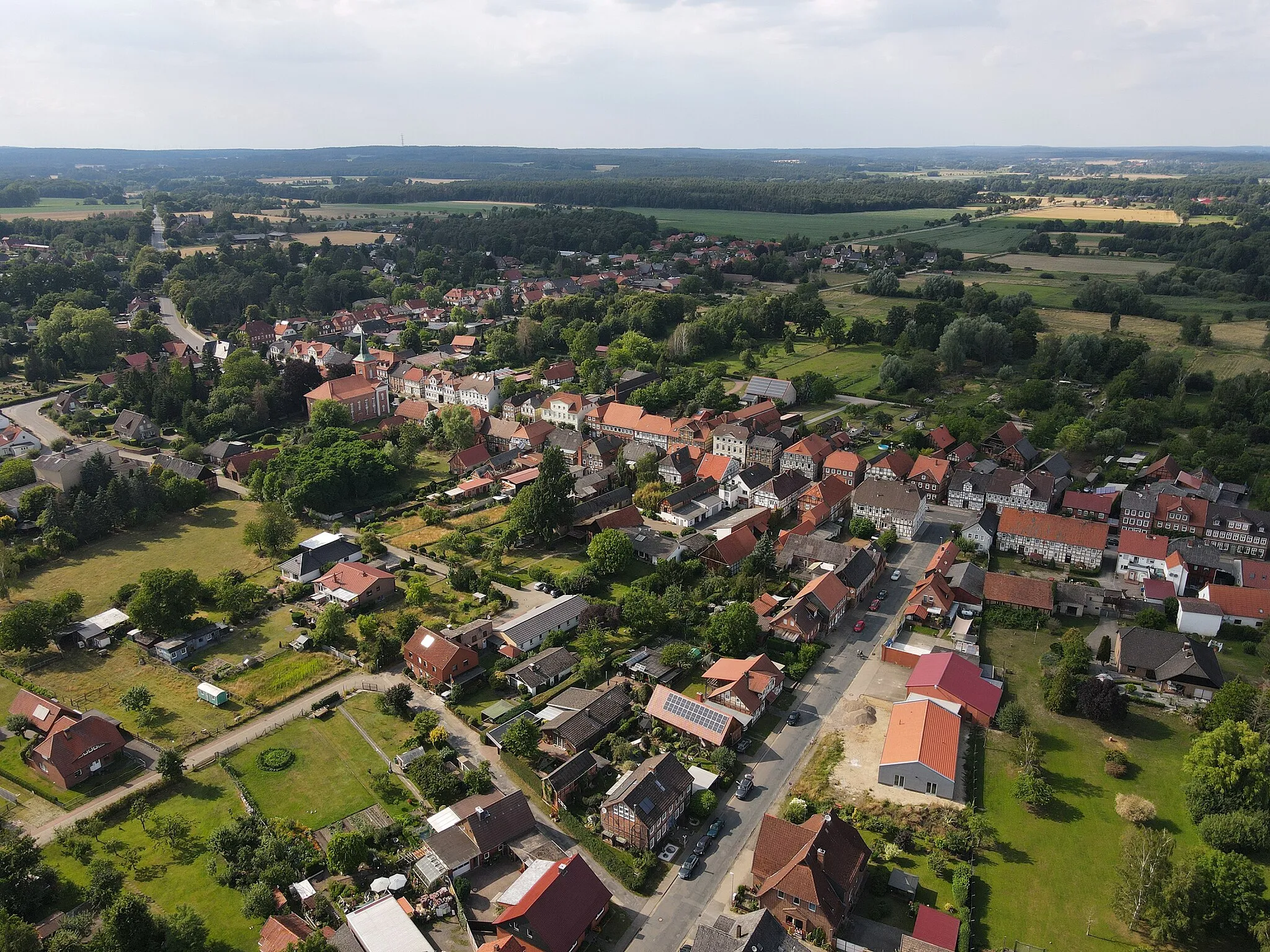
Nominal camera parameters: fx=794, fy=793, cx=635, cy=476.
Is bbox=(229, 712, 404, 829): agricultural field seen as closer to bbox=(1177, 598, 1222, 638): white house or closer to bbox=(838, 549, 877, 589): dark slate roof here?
bbox=(838, 549, 877, 589): dark slate roof

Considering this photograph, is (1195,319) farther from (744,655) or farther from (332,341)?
(332,341)

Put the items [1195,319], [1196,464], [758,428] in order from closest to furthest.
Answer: [1196,464] → [758,428] → [1195,319]

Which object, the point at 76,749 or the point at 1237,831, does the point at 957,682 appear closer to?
the point at 1237,831

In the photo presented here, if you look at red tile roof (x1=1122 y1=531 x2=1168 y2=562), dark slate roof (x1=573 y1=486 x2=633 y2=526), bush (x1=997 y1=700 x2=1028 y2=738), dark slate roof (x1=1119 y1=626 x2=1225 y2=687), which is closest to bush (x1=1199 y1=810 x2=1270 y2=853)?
bush (x1=997 y1=700 x2=1028 y2=738)

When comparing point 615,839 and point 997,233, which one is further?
point 997,233

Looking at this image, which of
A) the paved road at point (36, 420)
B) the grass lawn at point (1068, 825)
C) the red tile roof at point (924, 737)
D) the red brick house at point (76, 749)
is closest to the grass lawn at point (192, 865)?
the red brick house at point (76, 749)

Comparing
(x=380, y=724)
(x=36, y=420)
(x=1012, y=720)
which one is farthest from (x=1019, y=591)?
(x=36, y=420)

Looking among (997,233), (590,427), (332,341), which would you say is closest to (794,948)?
(590,427)
